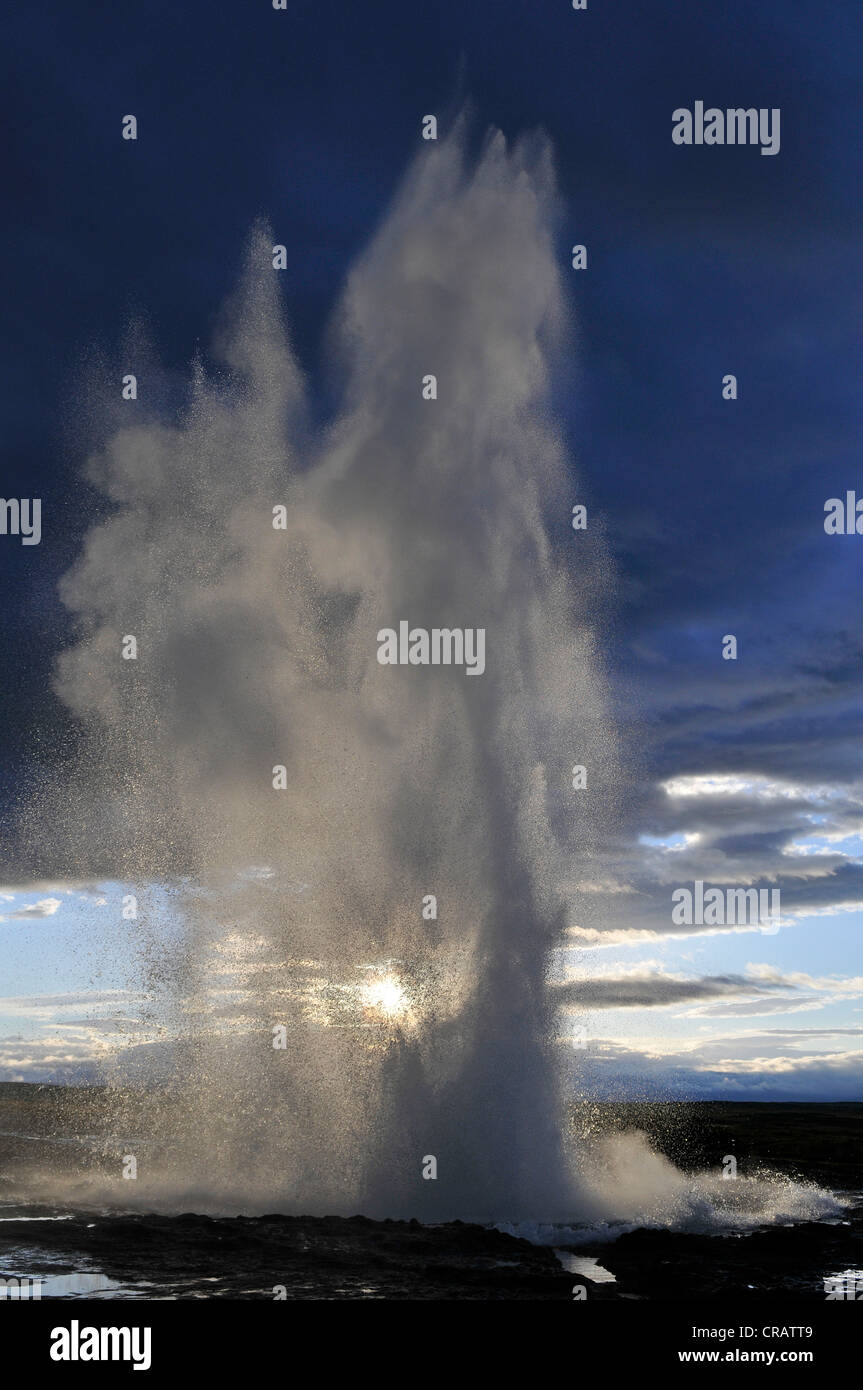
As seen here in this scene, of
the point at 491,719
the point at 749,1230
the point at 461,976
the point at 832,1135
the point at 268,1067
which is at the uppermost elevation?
the point at 491,719

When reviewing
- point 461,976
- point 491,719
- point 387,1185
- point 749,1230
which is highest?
point 491,719

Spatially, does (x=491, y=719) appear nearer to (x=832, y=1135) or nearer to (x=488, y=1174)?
(x=488, y=1174)

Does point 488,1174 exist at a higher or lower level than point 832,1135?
higher

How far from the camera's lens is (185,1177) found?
3688cm

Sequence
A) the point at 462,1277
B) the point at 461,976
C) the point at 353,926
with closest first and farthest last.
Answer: the point at 462,1277 → the point at 461,976 → the point at 353,926

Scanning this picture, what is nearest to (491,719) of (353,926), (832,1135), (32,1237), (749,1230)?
(353,926)

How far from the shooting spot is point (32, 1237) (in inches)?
1133

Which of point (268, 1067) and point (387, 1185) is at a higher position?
point (268, 1067)

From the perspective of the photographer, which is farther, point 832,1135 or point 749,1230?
point 832,1135
